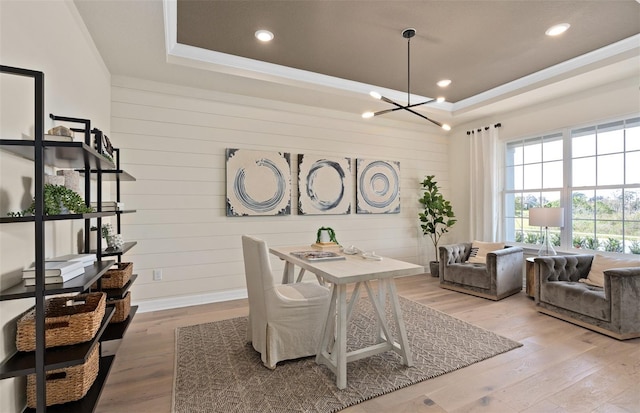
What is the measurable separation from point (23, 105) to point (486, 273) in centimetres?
464

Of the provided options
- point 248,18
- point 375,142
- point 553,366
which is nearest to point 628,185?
point 553,366

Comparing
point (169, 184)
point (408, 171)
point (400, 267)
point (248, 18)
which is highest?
point (248, 18)

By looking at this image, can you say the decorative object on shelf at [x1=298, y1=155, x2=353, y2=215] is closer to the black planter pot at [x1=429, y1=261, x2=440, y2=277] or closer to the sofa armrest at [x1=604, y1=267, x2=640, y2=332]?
Result: the black planter pot at [x1=429, y1=261, x2=440, y2=277]

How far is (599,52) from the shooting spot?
11.3ft

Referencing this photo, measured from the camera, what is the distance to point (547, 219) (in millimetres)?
3934

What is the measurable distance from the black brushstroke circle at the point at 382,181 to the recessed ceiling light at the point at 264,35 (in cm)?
252

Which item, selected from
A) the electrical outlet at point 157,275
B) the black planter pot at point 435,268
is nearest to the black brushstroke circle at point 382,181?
the black planter pot at point 435,268

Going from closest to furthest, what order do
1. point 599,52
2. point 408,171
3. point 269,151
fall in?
point 599,52 → point 269,151 → point 408,171

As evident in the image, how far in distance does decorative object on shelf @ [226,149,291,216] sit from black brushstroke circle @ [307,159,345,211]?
0.33 metres

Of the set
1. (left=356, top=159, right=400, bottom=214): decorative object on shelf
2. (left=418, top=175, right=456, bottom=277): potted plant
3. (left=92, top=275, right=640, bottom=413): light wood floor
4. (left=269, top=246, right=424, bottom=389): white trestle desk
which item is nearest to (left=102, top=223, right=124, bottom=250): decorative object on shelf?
(left=92, top=275, right=640, bottom=413): light wood floor

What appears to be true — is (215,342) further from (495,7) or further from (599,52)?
(599,52)

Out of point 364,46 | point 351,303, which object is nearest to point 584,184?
point 364,46

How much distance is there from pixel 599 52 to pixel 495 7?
171cm

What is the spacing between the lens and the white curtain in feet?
16.8
